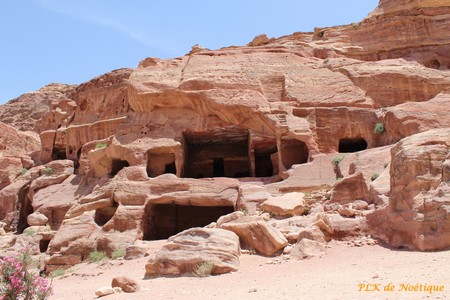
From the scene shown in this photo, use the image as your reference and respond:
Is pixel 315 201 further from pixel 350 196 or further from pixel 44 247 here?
pixel 44 247

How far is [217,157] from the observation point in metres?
24.4

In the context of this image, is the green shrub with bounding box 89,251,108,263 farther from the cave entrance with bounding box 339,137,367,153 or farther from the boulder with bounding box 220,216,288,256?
the cave entrance with bounding box 339,137,367,153

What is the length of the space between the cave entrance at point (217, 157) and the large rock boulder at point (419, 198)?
13.2 m

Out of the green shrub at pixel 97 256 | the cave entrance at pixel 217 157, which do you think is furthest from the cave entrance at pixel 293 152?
the green shrub at pixel 97 256

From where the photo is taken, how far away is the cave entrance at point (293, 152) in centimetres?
2042

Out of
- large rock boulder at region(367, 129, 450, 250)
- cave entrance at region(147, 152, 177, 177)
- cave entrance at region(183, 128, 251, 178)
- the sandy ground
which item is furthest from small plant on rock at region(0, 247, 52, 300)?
cave entrance at region(183, 128, 251, 178)

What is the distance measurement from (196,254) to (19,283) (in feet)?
12.9

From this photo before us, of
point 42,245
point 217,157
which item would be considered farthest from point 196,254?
point 217,157

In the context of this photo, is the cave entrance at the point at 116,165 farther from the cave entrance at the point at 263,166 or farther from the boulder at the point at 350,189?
the boulder at the point at 350,189

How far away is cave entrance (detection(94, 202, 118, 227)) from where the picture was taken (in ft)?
60.5

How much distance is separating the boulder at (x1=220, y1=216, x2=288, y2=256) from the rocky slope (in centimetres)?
3

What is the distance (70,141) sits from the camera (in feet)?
92.4

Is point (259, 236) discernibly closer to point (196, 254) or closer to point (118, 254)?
point (196, 254)

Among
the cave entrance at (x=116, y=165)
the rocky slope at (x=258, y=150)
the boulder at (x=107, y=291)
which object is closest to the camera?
the boulder at (x=107, y=291)
